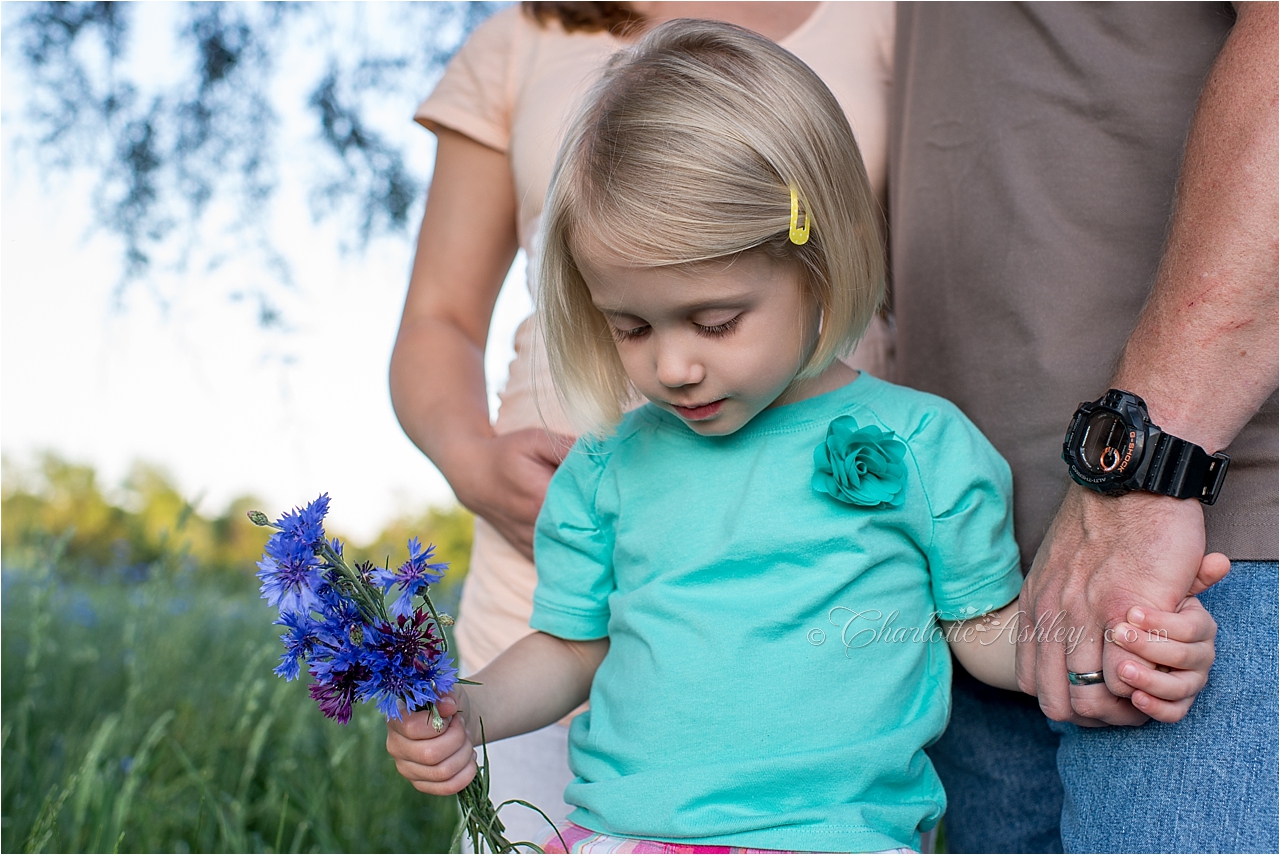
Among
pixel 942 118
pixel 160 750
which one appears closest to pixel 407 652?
pixel 942 118

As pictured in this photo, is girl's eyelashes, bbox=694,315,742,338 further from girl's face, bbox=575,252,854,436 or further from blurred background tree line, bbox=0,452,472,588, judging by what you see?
blurred background tree line, bbox=0,452,472,588

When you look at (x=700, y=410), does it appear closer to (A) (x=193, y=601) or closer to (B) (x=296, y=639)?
(B) (x=296, y=639)

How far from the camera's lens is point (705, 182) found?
142 centimetres

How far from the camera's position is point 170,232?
4363 millimetres

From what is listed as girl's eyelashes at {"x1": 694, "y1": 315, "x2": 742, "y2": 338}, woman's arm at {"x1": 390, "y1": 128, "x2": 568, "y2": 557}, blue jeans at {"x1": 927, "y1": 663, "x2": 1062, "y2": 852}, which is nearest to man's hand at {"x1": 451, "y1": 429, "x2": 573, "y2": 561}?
woman's arm at {"x1": 390, "y1": 128, "x2": 568, "y2": 557}

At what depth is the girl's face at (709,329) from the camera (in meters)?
1.42

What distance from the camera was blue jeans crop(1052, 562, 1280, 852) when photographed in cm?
141

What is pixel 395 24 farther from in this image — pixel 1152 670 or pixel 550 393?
pixel 1152 670

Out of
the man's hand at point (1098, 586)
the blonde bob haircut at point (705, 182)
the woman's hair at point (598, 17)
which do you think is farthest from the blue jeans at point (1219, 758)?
the woman's hair at point (598, 17)

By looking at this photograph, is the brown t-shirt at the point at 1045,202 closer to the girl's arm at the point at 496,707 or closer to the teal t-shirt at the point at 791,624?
the teal t-shirt at the point at 791,624

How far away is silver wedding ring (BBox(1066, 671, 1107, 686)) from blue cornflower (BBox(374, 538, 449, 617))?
2.86ft

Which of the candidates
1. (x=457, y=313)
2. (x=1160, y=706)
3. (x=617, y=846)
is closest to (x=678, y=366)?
(x=617, y=846)

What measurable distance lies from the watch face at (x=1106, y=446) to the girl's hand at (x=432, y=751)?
925 millimetres

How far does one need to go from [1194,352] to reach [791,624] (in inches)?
25.7
